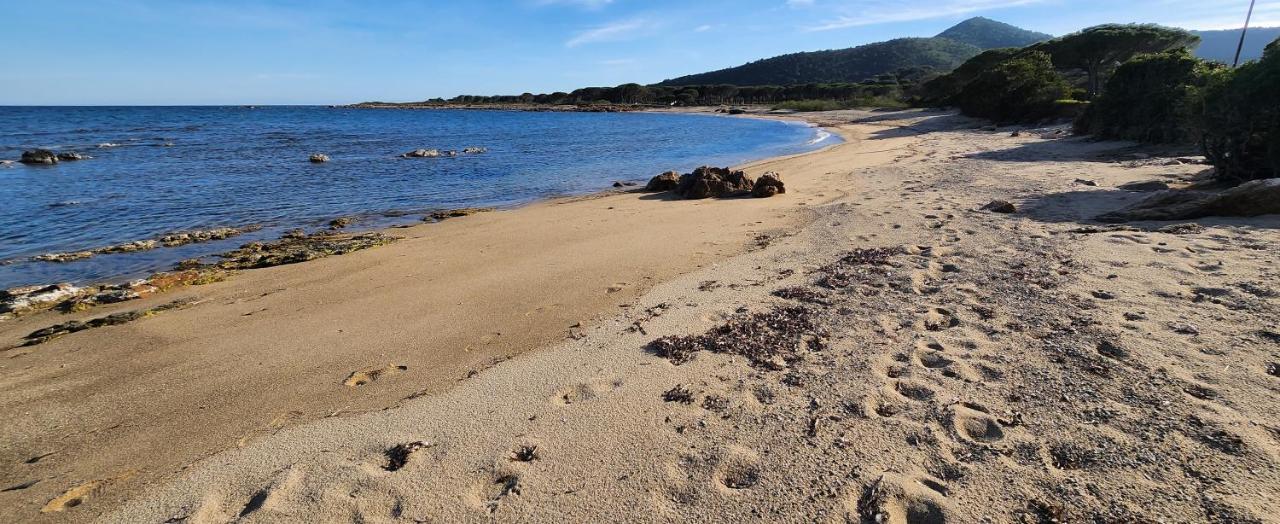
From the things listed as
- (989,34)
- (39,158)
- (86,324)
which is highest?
(989,34)

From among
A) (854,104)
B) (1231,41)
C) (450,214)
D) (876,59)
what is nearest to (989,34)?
(876,59)

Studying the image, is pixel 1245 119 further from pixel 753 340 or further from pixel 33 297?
pixel 33 297

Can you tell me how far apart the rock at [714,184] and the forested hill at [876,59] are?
397 feet

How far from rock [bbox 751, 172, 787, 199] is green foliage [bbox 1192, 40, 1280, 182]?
6.35 meters

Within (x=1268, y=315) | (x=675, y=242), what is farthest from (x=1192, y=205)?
(x=675, y=242)

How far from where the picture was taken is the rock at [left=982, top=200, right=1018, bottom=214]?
773 centimetres

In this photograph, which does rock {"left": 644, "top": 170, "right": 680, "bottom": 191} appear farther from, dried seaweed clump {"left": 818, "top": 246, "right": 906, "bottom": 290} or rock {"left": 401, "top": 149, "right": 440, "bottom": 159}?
rock {"left": 401, "top": 149, "right": 440, "bottom": 159}

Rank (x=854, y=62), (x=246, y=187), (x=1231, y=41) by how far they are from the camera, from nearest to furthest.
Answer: (x=246, y=187) → (x=1231, y=41) → (x=854, y=62)

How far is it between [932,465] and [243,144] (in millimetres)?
35785

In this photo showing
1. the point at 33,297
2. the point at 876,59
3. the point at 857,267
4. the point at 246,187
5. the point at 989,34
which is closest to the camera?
the point at 857,267

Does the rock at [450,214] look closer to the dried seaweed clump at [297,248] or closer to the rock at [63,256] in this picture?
the dried seaweed clump at [297,248]

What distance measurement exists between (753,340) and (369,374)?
277 cm

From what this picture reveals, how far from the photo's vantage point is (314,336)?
4777 mm

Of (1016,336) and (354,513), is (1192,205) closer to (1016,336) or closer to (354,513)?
(1016,336)
